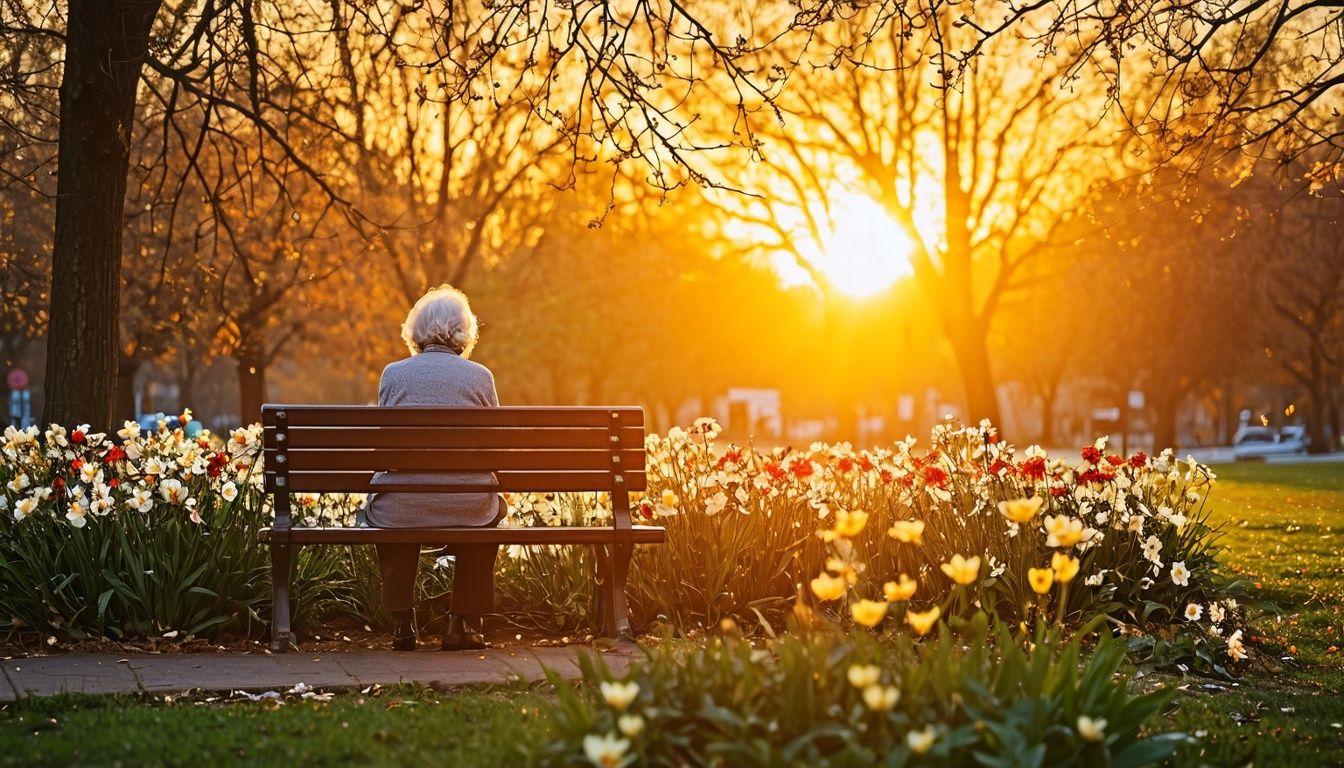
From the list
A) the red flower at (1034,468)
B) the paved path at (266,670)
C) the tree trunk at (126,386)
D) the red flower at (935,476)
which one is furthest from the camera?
the tree trunk at (126,386)

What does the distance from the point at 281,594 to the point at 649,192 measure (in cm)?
1953

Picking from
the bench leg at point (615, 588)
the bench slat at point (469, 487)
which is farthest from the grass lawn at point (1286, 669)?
the bench slat at point (469, 487)

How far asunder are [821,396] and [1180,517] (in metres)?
72.5

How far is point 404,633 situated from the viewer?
6.71 meters

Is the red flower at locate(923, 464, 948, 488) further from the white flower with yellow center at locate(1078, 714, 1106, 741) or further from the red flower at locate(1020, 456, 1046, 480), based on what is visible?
the white flower with yellow center at locate(1078, 714, 1106, 741)

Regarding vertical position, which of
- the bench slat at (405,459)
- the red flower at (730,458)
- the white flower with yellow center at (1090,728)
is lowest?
the white flower with yellow center at (1090,728)

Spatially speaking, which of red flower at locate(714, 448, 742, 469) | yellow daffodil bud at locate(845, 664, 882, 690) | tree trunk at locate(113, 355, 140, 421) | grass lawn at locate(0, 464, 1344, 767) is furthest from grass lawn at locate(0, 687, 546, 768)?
tree trunk at locate(113, 355, 140, 421)

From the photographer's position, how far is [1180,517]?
7293mm

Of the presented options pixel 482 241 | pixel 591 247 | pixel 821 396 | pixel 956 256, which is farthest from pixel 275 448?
pixel 821 396

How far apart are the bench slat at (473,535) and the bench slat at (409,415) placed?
483 millimetres

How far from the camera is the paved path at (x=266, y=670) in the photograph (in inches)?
220

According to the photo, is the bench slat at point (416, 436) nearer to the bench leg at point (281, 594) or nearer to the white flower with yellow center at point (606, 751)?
the bench leg at point (281, 594)

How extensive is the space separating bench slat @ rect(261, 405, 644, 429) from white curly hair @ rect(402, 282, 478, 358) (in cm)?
33

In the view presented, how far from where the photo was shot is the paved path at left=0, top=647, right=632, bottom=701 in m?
5.58
